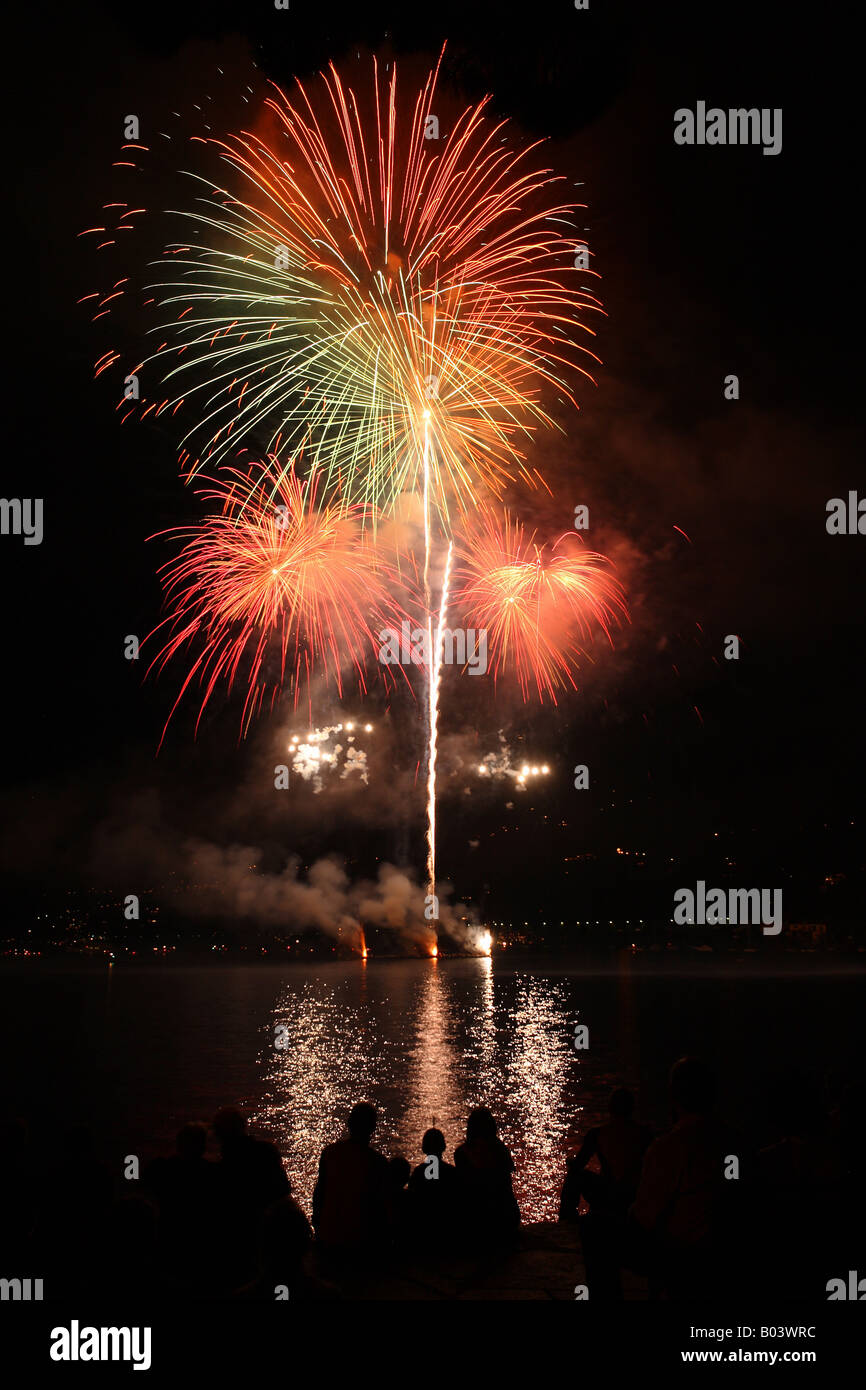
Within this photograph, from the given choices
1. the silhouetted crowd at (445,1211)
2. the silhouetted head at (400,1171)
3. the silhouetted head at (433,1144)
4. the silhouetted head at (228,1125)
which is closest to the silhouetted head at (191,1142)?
the silhouetted crowd at (445,1211)

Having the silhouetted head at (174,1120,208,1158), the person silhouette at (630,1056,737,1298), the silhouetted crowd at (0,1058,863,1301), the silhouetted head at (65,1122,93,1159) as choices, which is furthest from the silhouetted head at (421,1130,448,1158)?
the person silhouette at (630,1056,737,1298)

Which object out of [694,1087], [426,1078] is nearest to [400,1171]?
[694,1087]

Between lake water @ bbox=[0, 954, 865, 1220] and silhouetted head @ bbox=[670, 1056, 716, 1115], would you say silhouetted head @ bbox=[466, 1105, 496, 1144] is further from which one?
lake water @ bbox=[0, 954, 865, 1220]

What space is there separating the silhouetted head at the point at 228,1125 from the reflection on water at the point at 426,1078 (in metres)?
6.91

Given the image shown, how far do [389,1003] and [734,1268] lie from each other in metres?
64.5

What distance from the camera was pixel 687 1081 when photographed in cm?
605

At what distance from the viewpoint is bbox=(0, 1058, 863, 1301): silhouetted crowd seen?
18.2 feet

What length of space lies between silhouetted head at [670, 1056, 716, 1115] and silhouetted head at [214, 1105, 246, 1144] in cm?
379

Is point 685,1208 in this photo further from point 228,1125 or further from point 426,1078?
point 426,1078

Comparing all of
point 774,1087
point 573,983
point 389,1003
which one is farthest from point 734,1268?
point 573,983

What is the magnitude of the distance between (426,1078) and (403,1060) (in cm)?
485

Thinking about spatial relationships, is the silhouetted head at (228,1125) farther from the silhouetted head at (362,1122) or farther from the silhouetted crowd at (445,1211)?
the silhouetted head at (362,1122)

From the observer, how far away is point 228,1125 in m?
8.40
